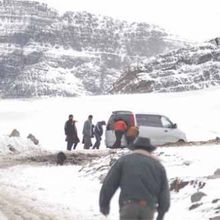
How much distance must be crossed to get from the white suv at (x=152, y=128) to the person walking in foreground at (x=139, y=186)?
20.0 m

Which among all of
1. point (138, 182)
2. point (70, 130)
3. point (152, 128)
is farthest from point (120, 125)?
point (138, 182)

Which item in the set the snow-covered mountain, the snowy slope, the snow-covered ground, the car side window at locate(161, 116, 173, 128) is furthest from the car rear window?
the snow-covered mountain

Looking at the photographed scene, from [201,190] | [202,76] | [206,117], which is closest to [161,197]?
[201,190]

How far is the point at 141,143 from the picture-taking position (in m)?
7.77

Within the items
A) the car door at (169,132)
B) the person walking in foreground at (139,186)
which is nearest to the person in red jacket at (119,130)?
the car door at (169,132)

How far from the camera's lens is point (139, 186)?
7.48 m

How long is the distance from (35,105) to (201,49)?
11362cm

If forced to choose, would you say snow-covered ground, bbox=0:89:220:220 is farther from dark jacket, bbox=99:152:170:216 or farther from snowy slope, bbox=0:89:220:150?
dark jacket, bbox=99:152:170:216

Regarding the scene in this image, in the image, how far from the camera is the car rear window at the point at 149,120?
92.9 ft

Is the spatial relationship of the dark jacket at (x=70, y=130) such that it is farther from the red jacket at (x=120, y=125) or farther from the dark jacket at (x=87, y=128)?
the red jacket at (x=120, y=125)

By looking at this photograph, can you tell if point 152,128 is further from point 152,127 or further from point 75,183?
point 75,183

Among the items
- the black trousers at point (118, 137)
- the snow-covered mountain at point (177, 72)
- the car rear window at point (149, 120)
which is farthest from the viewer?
the snow-covered mountain at point (177, 72)

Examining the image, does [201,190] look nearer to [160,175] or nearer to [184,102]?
[160,175]

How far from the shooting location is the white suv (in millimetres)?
28031
